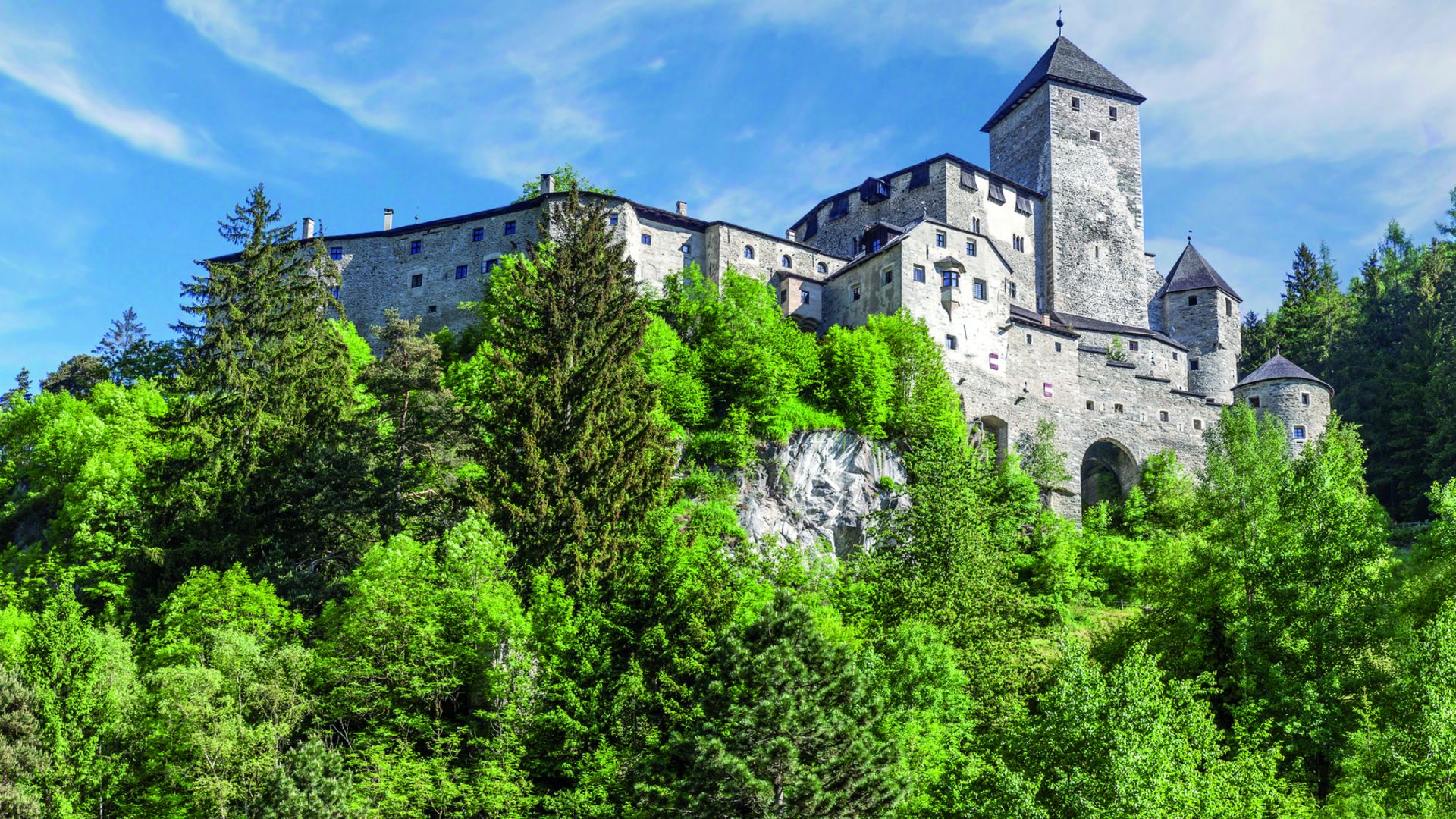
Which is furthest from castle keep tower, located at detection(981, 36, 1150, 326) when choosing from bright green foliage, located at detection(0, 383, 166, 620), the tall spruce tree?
bright green foliage, located at detection(0, 383, 166, 620)

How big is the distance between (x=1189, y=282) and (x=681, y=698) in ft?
182

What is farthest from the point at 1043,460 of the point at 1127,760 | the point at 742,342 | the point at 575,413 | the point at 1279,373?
the point at 1127,760

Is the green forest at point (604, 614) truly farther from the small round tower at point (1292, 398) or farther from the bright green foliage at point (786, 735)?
the small round tower at point (1292, 398)

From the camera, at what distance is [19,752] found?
31875 millimetres

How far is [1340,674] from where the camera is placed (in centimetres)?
3491

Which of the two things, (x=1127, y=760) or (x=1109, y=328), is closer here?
(x=1127, y=760)

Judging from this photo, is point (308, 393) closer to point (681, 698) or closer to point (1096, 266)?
point (681, 698)

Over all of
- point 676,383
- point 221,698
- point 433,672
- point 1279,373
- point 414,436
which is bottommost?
point 221,698

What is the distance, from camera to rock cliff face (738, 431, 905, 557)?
48.7 m

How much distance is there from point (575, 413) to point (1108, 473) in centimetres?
3924

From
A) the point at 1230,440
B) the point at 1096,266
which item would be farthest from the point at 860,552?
the point at 1096,266

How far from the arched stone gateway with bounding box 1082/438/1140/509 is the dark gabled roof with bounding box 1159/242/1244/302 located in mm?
14637

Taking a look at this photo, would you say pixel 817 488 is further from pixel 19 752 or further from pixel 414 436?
→ pixel 19 752

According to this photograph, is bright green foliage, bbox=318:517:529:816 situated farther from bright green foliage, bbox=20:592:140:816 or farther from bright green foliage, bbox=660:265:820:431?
bright green foliage, bbox=660:265:820:431
